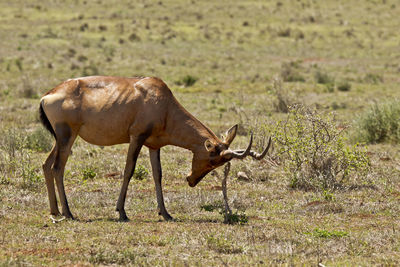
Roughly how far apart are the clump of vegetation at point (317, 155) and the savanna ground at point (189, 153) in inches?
7.6

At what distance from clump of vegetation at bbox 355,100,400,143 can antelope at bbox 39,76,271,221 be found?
8250 millimetres

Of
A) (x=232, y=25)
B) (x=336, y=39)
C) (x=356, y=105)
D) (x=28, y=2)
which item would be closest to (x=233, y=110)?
(x=356, y=105)

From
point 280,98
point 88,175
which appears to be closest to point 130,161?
point 88,175

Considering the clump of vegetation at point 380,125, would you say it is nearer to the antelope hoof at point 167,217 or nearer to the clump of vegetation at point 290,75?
the antelope hoof at point 167,217

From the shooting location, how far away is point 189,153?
15.2 meters

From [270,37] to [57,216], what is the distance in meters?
39.2

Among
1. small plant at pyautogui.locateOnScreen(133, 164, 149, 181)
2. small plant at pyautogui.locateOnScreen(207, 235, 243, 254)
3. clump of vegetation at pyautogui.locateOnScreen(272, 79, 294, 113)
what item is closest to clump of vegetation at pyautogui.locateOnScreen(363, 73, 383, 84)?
clump of vegetation at pyautogui.locateOnScreen(272, 79, 294, 113)

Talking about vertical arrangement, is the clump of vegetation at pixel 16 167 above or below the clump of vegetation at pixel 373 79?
A: above

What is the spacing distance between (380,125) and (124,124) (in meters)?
9.26

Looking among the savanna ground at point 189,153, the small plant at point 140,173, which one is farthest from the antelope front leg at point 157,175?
the small plant at point 140,173

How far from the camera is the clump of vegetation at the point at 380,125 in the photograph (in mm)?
16828

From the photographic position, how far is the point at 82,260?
7195 millimetres

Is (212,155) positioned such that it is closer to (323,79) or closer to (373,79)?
(323,79)

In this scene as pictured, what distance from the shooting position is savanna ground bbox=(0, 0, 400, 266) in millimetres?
7883
